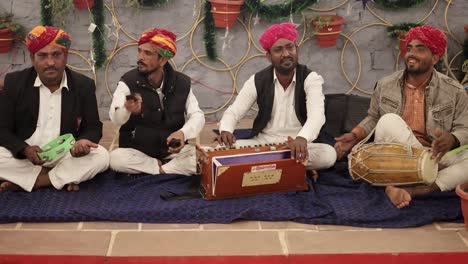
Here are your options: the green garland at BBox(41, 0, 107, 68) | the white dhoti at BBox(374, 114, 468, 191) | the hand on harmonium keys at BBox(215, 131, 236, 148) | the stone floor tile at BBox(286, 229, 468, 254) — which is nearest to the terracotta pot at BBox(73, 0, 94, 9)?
the green garland at BBox(41, 0, 107, 68)

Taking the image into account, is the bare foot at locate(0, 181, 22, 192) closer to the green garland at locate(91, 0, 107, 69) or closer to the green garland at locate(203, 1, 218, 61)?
the green garland at locate(91, 0, 107, 69)

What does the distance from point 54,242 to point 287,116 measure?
2.00m

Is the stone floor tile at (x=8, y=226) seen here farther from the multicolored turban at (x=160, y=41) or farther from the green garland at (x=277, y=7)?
the green garland at (x=277, y=7)

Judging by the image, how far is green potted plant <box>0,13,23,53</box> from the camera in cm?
611

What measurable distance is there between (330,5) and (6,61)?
3.14m

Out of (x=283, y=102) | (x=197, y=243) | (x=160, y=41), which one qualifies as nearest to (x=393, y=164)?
(x=283, y=102)

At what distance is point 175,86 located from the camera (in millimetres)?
4895

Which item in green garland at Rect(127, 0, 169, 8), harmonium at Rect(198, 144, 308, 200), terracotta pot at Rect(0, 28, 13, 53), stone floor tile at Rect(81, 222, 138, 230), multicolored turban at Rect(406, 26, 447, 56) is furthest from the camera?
green garland at Rect(127, 0, 169, 8)

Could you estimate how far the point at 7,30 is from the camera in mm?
6086

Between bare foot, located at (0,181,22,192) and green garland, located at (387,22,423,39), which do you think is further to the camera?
green garland, located at (387,22,423,39)

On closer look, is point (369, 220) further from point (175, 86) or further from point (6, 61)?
point (6, 61)

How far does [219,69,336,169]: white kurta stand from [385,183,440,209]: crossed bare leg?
0.59 metres

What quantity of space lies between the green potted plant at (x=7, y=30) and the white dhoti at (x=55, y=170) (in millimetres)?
1873

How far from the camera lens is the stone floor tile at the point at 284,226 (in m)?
4.11
